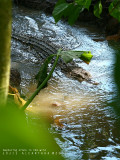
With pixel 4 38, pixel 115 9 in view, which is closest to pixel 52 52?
pixel 115 9

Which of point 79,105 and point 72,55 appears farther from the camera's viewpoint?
point 79,105

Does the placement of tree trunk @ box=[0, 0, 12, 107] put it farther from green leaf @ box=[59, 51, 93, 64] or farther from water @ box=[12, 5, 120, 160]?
green leaf @ box=[59, 51, 93, 64]

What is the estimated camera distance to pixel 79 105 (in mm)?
3514

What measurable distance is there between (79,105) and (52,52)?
205cm

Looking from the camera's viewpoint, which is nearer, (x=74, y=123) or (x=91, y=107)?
(x=74, y=123)

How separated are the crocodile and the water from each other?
0.11m

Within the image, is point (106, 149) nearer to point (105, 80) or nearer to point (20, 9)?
point (105, 80)

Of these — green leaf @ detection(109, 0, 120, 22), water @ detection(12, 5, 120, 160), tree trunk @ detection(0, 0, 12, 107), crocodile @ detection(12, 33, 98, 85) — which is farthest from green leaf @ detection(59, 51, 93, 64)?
crocodile @ detection(12, 33, 98, 85)

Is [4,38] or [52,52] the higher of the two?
[4,38]

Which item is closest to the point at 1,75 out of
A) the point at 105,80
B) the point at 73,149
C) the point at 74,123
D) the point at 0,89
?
the point at 0,89

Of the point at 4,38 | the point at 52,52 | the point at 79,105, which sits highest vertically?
the point at 4,38

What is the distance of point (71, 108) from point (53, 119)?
0.39 m

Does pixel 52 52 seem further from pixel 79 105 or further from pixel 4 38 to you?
pixel 4 38

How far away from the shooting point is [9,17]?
41cm
